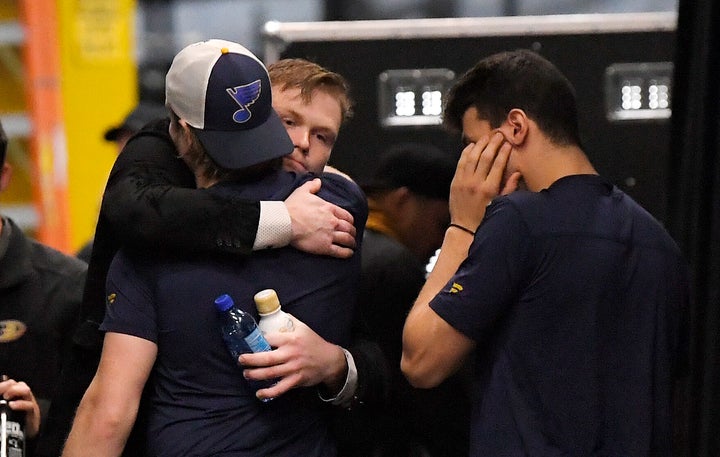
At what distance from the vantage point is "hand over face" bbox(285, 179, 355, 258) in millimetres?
2082

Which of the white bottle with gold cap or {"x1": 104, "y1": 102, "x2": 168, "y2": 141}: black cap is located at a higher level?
the white bottle with gold cap

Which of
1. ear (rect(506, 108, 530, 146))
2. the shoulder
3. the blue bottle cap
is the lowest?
the blue bottle cap

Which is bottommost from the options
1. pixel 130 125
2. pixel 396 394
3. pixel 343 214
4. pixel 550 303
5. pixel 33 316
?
pixel 396 394

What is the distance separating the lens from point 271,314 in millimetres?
2059

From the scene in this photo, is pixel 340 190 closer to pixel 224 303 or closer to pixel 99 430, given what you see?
pixel 224 303

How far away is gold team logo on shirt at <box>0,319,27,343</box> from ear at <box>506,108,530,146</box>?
1275 mm

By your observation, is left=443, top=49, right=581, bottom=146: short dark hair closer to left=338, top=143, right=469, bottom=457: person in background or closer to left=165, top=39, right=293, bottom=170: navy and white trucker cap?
left=165, top=39, right=293, bottom=170: navy and white trucker cap

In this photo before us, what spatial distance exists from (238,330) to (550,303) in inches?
22.6

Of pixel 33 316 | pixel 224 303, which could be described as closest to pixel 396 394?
pixel 33 316

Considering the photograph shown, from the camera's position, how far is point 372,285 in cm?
332

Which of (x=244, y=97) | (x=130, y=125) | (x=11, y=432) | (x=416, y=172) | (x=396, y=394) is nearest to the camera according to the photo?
(x=244, y=97)

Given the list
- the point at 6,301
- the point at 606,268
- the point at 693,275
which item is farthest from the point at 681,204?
the point at 6,301

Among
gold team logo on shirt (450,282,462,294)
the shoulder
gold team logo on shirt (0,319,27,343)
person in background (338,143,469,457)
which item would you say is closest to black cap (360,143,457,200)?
person in background (338,143,469,457)

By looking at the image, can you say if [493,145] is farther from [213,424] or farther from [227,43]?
[213,424]
